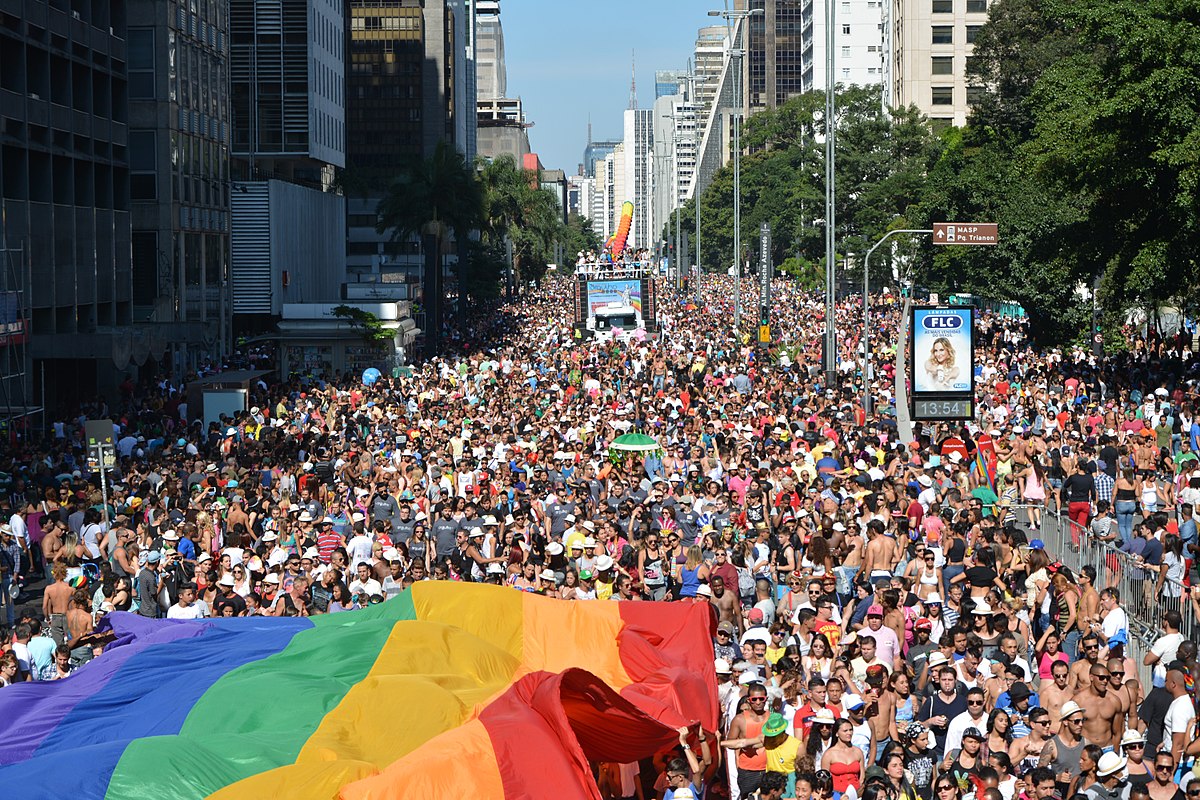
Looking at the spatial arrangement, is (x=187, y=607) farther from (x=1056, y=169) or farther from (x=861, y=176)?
(x=861, y=176)

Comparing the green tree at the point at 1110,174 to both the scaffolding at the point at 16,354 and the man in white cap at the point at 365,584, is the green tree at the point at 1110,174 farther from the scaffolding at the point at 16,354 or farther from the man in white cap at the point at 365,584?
the scaffolding at the point at 16,354

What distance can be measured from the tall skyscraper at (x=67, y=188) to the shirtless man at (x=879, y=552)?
24.7 meters

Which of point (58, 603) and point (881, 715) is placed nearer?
point (881, 715)

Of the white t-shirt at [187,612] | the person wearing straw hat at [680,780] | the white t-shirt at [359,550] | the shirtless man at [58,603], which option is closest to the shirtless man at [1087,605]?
the person wearing straw hat at [680,780]

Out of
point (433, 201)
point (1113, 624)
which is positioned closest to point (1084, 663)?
point (1113, 624)

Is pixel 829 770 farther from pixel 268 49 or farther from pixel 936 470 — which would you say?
pixel 268 49

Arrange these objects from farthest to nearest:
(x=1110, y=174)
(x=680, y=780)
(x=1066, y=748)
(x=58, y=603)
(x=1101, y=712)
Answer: (x=1110, y=174)
(x=58, y=603)
(x=1101, y=712)
(x=1066, y=748)
(x=680, y=780)

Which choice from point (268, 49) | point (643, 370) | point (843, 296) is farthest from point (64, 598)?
point (843, 296)

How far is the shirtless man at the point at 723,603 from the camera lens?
14.8m

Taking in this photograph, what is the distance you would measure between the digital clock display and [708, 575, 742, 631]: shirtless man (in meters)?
13.0

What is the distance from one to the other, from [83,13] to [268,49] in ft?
96.3

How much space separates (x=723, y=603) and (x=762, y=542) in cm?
271

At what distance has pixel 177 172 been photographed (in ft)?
184

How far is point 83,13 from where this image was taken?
46719mm
